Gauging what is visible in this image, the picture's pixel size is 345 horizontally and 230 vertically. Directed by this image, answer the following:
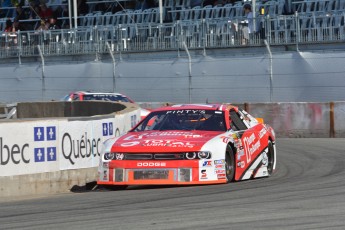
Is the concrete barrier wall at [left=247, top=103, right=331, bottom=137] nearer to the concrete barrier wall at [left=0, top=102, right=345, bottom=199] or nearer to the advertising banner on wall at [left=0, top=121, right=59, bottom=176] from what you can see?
the concrete barrier wall at [left=0, top=102, right=345, bottom=199]

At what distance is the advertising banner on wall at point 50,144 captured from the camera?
44.9 feet

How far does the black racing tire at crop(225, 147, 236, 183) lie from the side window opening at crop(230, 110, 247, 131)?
31.0 inches

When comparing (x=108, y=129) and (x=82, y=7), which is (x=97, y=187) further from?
(x=82, y=7)

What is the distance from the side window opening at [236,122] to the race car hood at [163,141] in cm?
56

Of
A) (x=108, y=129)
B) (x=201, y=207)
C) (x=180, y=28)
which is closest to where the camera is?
(x=201, y=207)

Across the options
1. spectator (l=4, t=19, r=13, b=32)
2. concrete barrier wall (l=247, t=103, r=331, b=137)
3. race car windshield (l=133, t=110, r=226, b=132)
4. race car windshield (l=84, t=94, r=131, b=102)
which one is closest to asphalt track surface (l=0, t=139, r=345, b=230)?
race car windshield (l=133, t=110, r=226, b=132)

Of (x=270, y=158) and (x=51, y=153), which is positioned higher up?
(x=51, y=153)

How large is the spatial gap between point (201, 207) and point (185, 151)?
294cm

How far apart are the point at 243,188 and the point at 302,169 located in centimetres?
365

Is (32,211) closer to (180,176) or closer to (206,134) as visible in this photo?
(180,176)

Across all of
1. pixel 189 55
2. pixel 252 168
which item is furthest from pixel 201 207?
pixel 189 55

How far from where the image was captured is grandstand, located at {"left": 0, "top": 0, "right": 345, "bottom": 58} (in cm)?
2652

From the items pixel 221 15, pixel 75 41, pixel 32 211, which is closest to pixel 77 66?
pixel 75 41

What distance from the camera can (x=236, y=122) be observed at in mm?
14836
